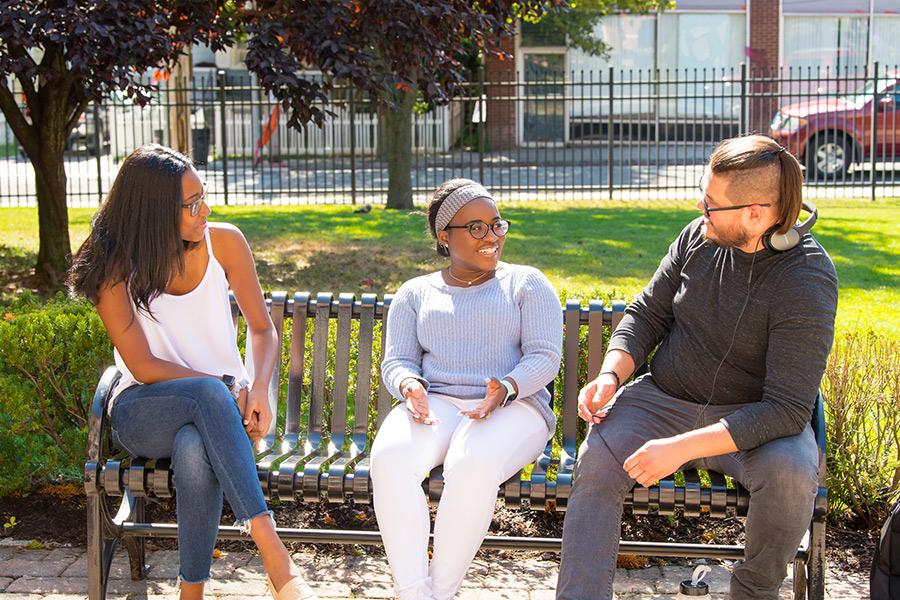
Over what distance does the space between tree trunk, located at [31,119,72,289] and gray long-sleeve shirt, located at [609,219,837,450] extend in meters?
6.34

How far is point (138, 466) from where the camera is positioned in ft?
12.5

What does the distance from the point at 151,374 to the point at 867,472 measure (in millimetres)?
2613

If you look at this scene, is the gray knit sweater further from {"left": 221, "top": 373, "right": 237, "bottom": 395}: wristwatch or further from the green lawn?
the green lawn

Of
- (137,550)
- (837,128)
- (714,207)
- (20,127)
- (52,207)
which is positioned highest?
(837,128)

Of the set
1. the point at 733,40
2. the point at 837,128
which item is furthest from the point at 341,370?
the point at 733,40

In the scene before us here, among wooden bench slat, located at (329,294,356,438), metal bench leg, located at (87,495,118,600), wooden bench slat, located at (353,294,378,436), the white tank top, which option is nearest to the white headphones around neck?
wooden bench slat, located at (353,294,378,436)

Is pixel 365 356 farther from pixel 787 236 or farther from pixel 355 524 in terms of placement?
pixel 787 236

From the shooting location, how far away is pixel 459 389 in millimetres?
4000

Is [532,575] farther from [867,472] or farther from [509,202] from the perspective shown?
[509,202]

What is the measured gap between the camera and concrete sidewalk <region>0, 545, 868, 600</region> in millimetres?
4105

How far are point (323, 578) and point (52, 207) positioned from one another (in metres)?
6.00

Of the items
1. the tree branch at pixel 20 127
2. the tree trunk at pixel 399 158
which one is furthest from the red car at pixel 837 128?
→ the tree branch at pixel 20 127

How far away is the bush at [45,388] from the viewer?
4531 mm

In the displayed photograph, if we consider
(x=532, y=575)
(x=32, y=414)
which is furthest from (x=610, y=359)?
(x=32, y=414)
